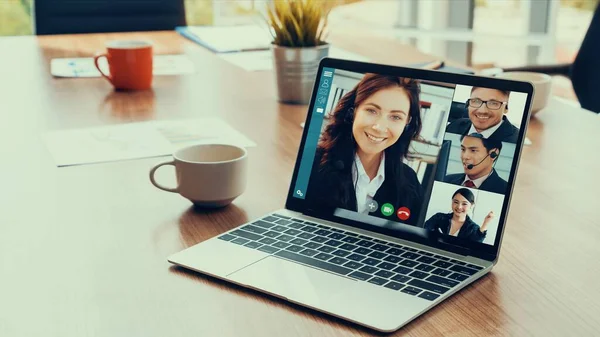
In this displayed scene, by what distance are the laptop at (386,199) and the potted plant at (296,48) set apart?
554 mm

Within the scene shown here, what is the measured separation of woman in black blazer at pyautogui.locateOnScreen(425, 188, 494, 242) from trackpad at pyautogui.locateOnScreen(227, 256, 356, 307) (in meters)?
0.13

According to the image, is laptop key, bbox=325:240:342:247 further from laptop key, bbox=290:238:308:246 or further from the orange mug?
the orange mug

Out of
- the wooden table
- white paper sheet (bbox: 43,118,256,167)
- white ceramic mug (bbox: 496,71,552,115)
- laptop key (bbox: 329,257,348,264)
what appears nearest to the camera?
the wooden table

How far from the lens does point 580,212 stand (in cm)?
A: 96

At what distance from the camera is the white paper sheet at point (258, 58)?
1863 mm

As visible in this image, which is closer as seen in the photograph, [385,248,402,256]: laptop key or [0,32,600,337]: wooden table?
[0,32,600,337]: wooden table

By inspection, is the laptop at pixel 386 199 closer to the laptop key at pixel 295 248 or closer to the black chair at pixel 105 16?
the laptop key at pixel 295 248

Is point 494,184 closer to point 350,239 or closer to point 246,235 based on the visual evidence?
point 350,239

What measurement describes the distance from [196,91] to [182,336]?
39.2 inches

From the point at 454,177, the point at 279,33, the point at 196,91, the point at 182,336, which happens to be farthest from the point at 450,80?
the point at 196,91

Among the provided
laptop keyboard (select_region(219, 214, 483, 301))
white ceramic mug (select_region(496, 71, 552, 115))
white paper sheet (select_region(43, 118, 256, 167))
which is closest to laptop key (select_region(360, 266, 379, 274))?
laptop keyboard (select_region(219, 214, 483, 301))

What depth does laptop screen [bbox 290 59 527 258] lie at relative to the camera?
2.70 ft

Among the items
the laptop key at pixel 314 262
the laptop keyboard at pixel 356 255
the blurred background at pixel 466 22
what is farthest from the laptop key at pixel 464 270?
the blurred background at pixel 466 22

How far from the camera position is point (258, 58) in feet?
6.45
